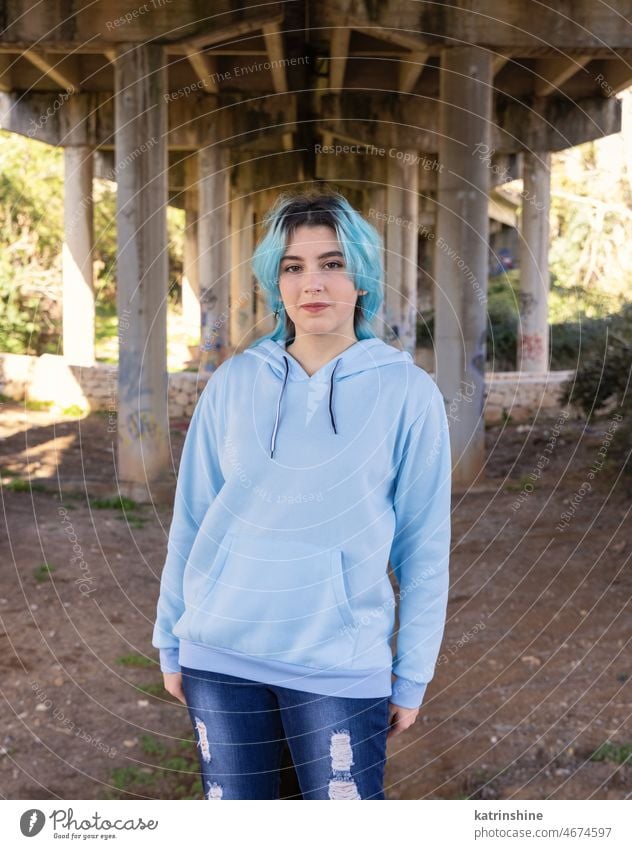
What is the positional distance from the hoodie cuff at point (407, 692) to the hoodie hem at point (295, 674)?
30 mm

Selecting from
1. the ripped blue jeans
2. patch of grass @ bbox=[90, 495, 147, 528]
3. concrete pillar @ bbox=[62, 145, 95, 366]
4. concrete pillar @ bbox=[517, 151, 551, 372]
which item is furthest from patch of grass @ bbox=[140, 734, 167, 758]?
concrete pillar @ bbox=[517, 151, 551, 372]

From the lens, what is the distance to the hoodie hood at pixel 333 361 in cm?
292

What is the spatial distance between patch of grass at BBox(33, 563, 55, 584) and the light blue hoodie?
6152mm

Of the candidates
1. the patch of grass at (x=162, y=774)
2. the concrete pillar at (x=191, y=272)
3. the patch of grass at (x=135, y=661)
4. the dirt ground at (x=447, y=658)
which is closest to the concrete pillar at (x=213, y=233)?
the concrete pillar at (x=191, y=272)

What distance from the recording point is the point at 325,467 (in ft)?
9.28

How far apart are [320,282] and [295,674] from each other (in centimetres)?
106

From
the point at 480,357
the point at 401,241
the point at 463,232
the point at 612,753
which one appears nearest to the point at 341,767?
the point at 612,753

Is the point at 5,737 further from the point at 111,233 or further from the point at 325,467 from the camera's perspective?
the point at 111,233

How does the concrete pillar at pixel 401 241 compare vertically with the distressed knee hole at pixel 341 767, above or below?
above

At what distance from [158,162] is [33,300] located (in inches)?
694

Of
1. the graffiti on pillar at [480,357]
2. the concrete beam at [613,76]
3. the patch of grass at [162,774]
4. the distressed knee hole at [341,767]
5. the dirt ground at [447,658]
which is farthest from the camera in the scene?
the concrete beam at [613,76]

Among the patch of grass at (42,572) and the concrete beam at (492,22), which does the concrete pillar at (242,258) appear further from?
the patch of grass at (42,572)

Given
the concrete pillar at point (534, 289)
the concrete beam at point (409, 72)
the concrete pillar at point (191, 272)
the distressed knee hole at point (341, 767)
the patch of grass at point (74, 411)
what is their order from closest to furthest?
1. the distressed knee hole at point (341, 767)
2. the concrete beam at point (409, 72)
3. the patch of grass at point (74, 411)
4. the concrete pillar at point (534, 289)
5. the concrete pillar at point (191, 272)

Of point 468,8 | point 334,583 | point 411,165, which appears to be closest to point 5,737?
point 334,583
